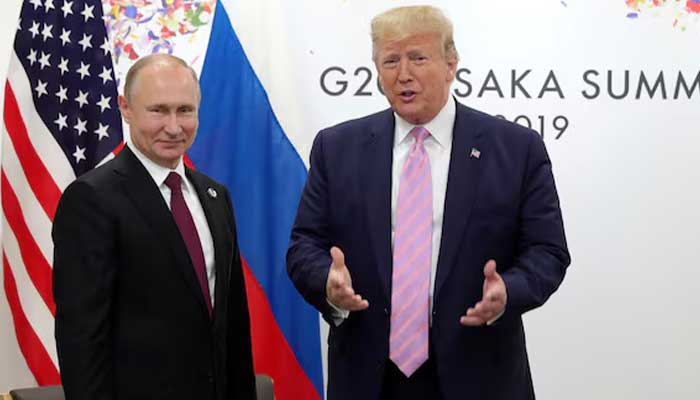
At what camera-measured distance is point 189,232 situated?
7.47 feet

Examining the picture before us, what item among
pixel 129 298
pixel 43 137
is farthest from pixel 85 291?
pixel 43 137

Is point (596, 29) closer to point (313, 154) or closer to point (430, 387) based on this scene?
point (313, 154)

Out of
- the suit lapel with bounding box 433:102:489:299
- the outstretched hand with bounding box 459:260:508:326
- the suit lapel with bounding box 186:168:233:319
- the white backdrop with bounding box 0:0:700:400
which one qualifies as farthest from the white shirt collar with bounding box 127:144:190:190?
the white backdrop with bounding box 0:0:700:400

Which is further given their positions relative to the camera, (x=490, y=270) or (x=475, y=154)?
(x=475, y=154)

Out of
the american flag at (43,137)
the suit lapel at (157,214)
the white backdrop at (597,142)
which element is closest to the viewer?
the suit lapel at (157,214)

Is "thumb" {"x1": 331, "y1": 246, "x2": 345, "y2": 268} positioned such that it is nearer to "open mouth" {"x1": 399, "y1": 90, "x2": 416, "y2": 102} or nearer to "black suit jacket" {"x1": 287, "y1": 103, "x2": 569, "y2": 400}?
"black suit jacket" {"x1": 287, "y1": 103, "x2": 569, "y2": 400}

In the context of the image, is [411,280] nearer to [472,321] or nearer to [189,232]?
[472,321]

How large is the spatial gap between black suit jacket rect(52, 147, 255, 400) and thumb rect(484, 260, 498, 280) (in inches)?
25.8

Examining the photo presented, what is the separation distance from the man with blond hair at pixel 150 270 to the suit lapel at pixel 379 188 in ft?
1.24

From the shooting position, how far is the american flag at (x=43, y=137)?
10.2 ft

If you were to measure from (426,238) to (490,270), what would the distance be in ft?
0.75

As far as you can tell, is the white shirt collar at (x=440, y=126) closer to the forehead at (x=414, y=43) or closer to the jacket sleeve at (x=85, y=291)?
the forehead at (x=414, y=43)

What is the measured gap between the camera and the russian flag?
3307 millimetres

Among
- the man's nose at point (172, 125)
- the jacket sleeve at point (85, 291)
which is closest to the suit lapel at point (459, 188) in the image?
the man's nose at point (172, 125)
